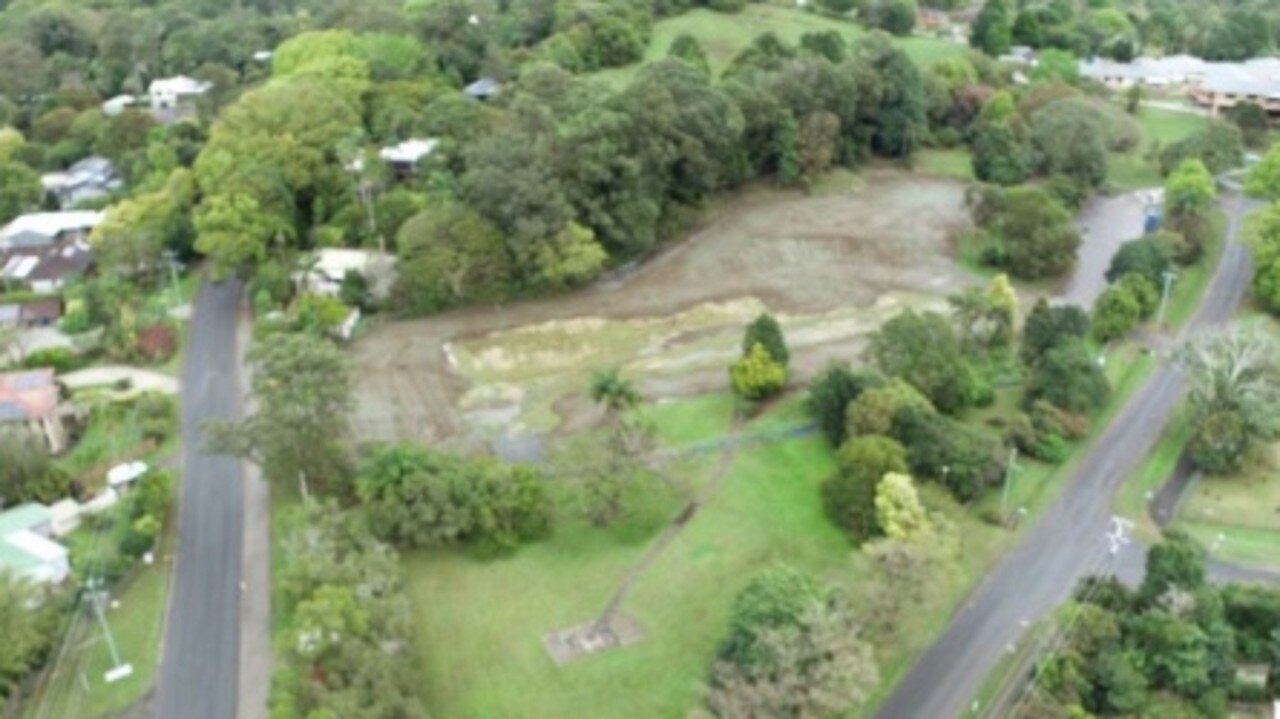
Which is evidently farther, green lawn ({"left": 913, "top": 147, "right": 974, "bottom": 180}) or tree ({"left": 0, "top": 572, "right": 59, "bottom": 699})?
green lawn ({"left": 913, "top": 147, "right": 974, "bottom": 180})

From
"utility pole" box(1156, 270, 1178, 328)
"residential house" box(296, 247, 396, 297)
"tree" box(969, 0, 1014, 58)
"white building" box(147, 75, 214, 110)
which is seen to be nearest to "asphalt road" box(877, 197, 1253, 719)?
"utility pole" box(1156, 270, 1178, 328)

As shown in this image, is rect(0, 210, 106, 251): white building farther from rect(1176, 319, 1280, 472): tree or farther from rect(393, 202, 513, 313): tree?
rect(1176, 319, 1280, 472): tree

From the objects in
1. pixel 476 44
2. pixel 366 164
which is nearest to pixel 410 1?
pixel 476 44

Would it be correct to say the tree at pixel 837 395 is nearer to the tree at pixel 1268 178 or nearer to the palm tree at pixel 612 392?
the palm tree at pixel 612 392

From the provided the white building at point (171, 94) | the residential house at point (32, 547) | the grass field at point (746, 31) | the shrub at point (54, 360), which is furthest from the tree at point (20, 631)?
the grass field at point (746, 31)

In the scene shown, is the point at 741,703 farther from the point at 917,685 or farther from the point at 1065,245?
the point at 1065,245

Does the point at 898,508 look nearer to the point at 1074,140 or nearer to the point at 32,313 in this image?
the point at 1074,140
